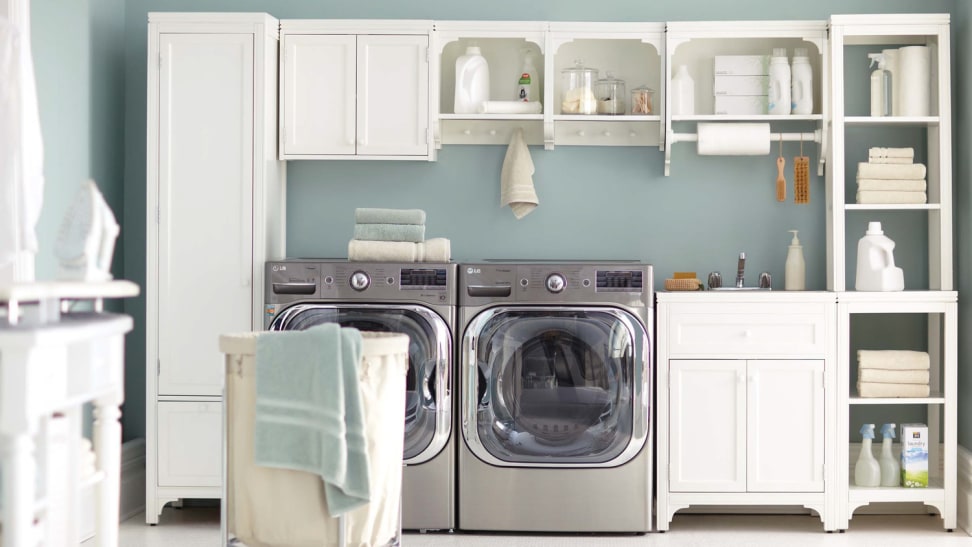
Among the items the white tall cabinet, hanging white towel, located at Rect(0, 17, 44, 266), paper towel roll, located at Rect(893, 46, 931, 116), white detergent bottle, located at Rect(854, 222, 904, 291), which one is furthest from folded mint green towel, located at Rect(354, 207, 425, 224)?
paper towel roll, located at Rect(893, 46, 931, 116)

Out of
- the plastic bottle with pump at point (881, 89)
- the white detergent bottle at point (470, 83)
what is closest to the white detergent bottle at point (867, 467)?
the plastic bottle with pump at point (881, 89)

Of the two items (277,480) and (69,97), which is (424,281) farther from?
(69,97)

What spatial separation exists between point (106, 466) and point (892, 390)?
2.87 metres

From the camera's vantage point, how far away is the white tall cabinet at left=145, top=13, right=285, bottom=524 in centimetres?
371

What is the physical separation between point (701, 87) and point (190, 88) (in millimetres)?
2115

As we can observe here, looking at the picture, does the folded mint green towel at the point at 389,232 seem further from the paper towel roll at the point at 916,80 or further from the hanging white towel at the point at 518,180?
the paper towel roll at the point at 916,80

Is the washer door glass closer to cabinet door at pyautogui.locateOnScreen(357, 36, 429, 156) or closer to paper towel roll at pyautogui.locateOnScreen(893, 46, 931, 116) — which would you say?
cabinet door at pyautogui.locateOnScreen(357, 36, 429, 156)

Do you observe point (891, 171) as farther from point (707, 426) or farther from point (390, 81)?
point (390, 81)

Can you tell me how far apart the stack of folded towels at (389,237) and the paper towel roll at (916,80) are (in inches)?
76.1

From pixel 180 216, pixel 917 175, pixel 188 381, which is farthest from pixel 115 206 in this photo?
pixel 917 175

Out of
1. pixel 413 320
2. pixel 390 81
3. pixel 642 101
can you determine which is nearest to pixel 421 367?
pixel 413 320

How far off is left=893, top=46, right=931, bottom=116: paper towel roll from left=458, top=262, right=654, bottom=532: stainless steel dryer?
1.31m

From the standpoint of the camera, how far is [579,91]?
3.92 meters

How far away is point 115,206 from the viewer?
4055mm
